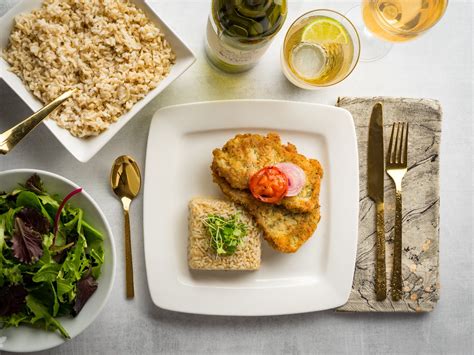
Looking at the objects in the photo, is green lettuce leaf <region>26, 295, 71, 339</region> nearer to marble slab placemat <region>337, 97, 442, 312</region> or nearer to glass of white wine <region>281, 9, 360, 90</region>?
marble slab placemat <region>337, 97, 442, 312</region>

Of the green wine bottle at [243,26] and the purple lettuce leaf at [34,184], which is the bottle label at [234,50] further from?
the purple lettuce leaf at [34,184]

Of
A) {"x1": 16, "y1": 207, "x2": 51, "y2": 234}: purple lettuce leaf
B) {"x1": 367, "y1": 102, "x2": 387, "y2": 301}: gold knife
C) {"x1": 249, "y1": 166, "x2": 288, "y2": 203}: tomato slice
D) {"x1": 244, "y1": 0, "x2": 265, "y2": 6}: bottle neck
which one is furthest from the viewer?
{"x1": 367, "y1": 102, "x2": 387, "y2": 301}: gold knife

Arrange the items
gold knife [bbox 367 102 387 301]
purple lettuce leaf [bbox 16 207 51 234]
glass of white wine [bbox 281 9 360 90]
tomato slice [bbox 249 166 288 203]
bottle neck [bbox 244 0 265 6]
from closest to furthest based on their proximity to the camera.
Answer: bottle neck [bbox 244 0 265 6], purple lettuce leaf [bbox 16 207 51 234], tomato slice [bbox 249 166 288 203], glass of white wine [bbox 281 9 360 90], gold knife [bbox 367 102 387 301]

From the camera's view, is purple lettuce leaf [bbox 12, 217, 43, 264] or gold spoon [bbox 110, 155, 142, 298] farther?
gold spoon [bbox 110, 155, 142, 298]

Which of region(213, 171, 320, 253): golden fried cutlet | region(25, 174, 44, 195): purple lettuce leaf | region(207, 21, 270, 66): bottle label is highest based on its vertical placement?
region(25, 174, 44, 195): purple lettuce leaf

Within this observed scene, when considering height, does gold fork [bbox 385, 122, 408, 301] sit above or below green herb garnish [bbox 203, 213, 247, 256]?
below

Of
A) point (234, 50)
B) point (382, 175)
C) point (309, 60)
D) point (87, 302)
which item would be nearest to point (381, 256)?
point (382, 175)

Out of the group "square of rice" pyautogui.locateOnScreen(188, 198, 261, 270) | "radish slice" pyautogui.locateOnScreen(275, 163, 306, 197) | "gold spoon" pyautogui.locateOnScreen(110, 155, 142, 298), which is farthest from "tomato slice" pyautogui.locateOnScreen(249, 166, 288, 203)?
"gold spoon" pyautogui.locateOnScreen(110, 155, 142, 298)
